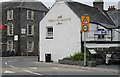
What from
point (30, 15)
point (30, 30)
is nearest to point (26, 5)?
point (30, 15)

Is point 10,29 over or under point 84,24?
over

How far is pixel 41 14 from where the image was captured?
59.2m

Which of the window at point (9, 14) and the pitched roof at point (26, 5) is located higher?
the pitched roof at point (26, 5)

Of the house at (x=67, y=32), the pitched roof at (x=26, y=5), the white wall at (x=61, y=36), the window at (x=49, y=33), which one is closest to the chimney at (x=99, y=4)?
the house at (x=67, y=32)

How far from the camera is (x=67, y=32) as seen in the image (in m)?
34.7

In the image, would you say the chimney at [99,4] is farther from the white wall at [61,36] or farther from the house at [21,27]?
the house at [21,27]

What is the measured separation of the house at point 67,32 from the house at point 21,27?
1813 centimetres

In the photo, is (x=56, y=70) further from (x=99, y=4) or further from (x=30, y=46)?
(x=30, y=46)

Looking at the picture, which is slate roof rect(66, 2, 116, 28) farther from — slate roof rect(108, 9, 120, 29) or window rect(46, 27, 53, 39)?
window rect(46, 27, 53, 39)

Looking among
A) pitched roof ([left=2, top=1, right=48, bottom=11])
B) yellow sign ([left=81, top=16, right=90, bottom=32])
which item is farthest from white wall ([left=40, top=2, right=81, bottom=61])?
pitched roof ([left=2, top=1, right=48, bottom=11])

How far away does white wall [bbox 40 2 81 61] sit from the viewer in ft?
111

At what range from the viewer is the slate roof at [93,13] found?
35.5 meters

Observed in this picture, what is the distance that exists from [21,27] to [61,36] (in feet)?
70.3

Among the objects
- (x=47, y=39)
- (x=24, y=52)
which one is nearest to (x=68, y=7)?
(x=47, y=39)
